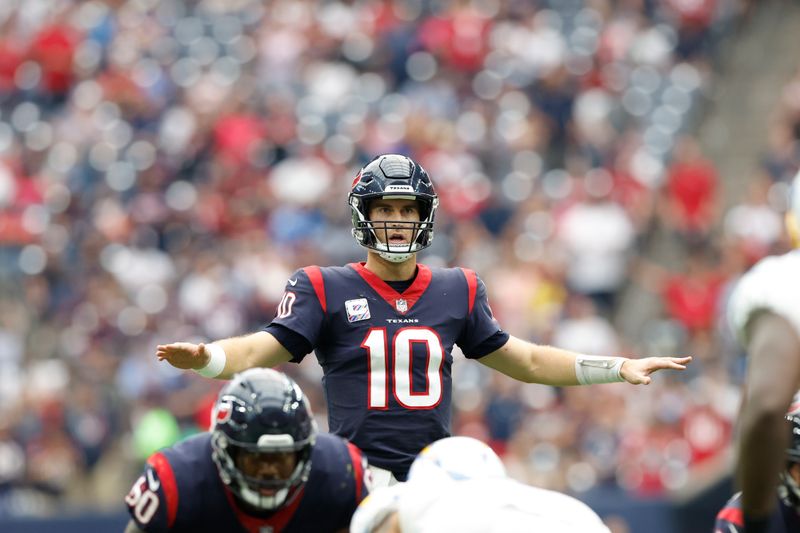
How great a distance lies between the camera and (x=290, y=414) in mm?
4742

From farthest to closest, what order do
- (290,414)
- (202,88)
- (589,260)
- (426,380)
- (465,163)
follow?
(202,88), (465,163), (589,260), (426,380), (290,414)

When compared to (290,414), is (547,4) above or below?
above

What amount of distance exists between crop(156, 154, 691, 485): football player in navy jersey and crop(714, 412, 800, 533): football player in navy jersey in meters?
0.64

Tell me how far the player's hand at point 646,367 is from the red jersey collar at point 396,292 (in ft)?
2.81

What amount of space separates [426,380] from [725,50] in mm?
11960

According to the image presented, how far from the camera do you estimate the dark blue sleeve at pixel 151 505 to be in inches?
190

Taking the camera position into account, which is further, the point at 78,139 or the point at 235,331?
the point at 78,139

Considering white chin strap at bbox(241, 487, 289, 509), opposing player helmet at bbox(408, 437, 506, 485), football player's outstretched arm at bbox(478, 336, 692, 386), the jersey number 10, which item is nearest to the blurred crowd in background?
football player's outstretched arm at bbox(478, 336, 692, 386)

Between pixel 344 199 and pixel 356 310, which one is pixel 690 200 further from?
pixel 356 310

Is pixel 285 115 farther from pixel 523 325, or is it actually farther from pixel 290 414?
pixel 290 414

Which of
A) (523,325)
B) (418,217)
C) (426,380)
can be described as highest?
(418,217)

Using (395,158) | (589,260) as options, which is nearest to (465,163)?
(589,260)

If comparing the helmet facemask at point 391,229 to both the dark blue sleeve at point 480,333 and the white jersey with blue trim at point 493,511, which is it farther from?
the white jersey with blue trim at point 493,511

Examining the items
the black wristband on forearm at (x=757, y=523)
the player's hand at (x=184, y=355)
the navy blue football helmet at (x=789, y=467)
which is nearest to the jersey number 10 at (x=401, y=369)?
the player's hand at (x=184, y=355)
